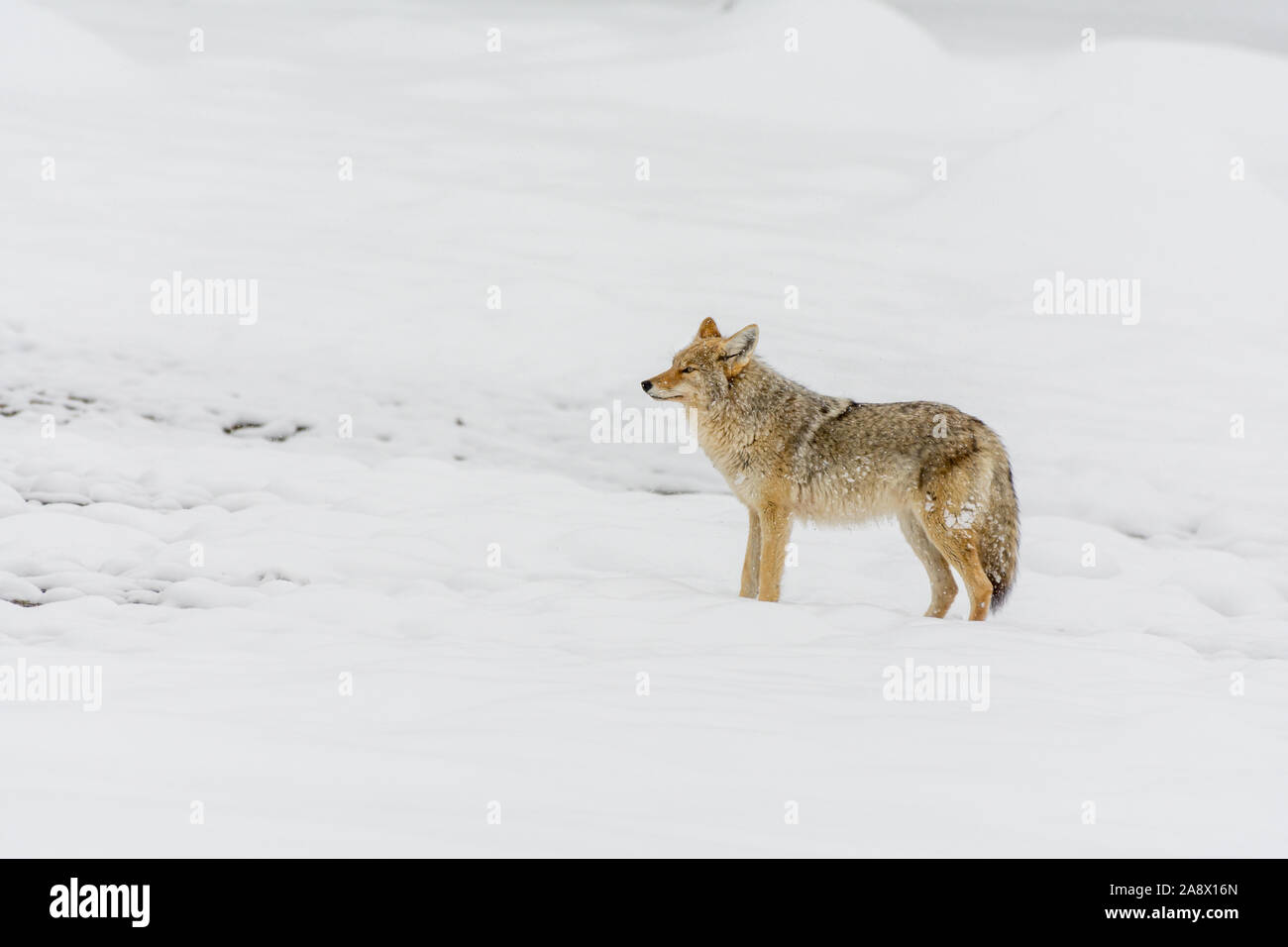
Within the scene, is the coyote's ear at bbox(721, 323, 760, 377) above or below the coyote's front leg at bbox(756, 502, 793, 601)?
above

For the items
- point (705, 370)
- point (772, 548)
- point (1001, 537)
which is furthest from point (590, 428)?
point (1001, 537)

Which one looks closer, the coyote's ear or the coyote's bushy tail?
the coyote's bushy tail

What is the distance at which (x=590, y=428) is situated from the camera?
1108cm

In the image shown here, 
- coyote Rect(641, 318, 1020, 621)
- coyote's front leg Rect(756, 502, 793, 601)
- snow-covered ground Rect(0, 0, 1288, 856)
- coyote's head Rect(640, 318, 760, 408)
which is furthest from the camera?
coyote's head Rect(640, 318, 760, 408)

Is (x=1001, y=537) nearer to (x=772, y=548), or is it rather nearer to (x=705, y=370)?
(x=772, y=548)

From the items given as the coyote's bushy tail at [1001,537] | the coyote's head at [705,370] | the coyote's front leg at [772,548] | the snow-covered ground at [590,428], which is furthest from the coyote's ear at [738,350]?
the coyote's bushy tail at [1001,537]

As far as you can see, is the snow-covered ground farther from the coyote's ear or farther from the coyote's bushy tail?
the coyote's ear

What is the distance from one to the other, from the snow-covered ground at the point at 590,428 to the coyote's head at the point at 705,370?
47.5 inches

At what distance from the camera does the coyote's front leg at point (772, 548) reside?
668 centimetres

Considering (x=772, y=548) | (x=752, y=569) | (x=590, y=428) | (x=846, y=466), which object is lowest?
(x=752, y=569)

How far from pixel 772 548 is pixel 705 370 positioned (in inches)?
46.3

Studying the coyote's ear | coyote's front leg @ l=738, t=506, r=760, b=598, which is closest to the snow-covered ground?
coyote's front leg @ l=738, t=506, r=760, b=598

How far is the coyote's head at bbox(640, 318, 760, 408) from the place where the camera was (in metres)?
6.80

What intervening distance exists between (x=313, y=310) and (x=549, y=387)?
318cm
